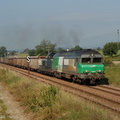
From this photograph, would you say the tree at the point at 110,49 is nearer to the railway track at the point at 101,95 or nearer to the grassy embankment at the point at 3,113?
the railway track at the point at 101,95

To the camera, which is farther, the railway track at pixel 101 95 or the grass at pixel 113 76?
the grass at pixel 113 76

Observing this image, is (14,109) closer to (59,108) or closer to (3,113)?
(3,113)

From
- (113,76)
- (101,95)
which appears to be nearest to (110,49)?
(113,76)

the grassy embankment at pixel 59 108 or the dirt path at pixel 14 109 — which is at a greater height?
the grassy embankment at pixel 59 108

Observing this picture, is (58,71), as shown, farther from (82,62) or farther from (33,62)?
(33,62)

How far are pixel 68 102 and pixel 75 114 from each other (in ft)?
6.72

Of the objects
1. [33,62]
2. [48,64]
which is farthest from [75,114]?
[33,62]

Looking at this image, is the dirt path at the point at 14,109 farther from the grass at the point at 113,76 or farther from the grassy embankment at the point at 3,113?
the grass at the point at 113,76

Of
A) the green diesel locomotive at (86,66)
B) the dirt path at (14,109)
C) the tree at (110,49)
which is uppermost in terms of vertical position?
the tree at (110,49)

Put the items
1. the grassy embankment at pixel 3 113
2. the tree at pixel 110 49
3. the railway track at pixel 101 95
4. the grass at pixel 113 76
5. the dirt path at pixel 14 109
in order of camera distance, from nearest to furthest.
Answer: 1. the grassy embankment at pixel 3 113
2. the dirt path at pixel 14 109
3. the railway track at pixel 101 95
4. the grass at pixel 113 76
5. the tree at pixel 110 49

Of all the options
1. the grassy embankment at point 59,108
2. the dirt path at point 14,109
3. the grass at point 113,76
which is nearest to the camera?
the grassy embankment at point 59,108

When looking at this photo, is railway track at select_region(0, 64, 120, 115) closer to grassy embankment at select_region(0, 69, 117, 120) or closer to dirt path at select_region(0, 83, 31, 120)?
grassy embankment at select_region(0, 69, 117, 120)

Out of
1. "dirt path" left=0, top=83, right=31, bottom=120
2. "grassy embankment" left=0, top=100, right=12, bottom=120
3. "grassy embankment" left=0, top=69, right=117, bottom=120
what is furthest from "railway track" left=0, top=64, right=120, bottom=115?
"grassy embankment" left=0, top=100, right=12, bottom=120

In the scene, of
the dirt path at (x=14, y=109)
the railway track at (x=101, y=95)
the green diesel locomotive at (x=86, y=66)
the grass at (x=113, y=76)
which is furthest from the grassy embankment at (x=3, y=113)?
the grass at (x=113, y=76)
